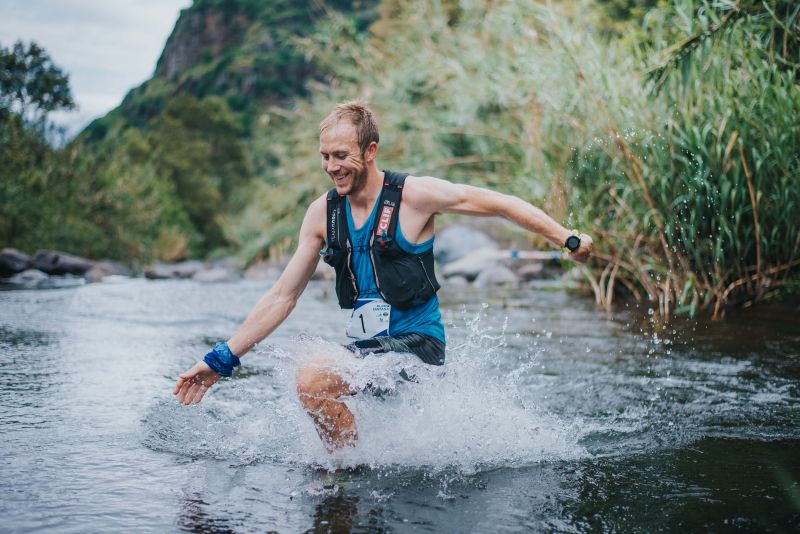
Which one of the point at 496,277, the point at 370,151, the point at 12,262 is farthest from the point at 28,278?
the point at 370,151

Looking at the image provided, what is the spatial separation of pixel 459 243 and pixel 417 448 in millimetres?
13321

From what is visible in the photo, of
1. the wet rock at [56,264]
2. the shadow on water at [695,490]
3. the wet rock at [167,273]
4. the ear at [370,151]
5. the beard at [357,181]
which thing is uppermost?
the ear at [370,151]

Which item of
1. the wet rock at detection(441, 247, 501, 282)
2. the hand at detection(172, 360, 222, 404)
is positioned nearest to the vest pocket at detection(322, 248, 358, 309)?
the hand at detection(172, 360, 222, 404)

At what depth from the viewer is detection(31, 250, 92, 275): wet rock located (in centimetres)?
1869

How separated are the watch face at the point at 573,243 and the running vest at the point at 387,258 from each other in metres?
0.64

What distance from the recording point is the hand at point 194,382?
3.60 meters

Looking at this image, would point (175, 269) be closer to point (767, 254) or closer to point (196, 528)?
point (767, 254)

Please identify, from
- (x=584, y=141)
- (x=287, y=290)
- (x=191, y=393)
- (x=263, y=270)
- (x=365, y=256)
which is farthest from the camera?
(x=263, y=270)

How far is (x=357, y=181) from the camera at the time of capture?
371 cm

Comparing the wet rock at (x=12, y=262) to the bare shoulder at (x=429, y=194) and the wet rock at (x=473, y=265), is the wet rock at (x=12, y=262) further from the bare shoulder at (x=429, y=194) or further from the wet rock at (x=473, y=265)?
the bare shoulder at (x=429, y=194)

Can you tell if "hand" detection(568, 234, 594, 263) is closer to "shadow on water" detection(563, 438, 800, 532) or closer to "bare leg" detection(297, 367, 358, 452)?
"shadow on water" detection(563, 438, 800, 532)

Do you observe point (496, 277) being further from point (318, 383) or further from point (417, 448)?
point (318, 383)

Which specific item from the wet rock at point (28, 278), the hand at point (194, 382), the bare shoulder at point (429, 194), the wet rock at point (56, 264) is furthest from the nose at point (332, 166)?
the wet rock at point (56, 264)

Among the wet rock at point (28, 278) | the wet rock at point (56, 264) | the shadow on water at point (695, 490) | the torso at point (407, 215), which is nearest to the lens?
the shadow on water at point (695, 490)
